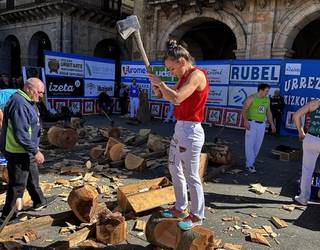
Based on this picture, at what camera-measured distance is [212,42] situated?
82.3 ft

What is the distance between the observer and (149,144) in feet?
29.2

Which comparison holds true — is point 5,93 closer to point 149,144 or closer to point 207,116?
point 149,144

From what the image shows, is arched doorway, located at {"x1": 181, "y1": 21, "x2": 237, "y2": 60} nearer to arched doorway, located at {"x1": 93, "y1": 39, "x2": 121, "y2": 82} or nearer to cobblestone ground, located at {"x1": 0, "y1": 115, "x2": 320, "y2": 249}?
arched doorway, located at {"x1": 93, "y1": 39, "x2": 121, "y2": 82}

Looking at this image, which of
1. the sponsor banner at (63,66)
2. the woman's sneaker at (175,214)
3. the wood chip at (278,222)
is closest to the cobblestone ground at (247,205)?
the wood chip at (278,222)

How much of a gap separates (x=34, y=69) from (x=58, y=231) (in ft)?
39.2

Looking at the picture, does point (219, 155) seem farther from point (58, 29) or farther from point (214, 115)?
point (58, 29)

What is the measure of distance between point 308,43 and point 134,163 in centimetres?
1979

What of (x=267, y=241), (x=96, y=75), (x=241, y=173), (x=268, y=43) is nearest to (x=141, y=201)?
(x=267, y=241)

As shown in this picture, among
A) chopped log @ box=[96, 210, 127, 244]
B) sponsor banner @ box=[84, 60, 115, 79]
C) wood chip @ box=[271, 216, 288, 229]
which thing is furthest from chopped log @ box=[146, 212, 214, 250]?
sponsor banner @ box=[84, 60, 115, 79]

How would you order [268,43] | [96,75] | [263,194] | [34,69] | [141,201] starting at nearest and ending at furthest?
1. [141,201]
2. [263,194]
3. [34,69]
4. [268,43]
5. [96,75]

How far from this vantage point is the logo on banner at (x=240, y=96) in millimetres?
14555

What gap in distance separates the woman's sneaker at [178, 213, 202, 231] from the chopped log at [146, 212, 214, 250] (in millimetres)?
50

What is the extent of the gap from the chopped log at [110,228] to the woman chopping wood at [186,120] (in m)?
0.83

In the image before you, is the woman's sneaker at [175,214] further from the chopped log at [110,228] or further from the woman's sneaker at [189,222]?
the chopped log at [110,228]
